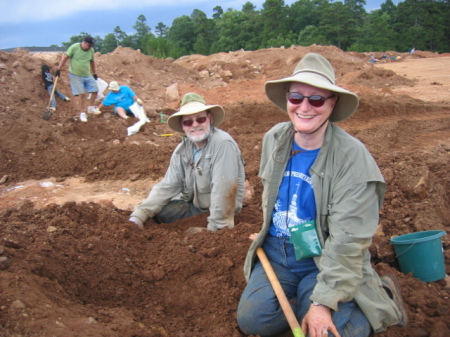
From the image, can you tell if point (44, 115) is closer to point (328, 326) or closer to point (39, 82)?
point (39, 82)

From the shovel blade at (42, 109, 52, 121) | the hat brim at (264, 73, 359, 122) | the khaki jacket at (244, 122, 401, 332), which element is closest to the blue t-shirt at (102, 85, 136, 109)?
the shovel blade at (42, 109, 52, 121)

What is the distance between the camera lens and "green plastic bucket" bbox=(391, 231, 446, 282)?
312cm

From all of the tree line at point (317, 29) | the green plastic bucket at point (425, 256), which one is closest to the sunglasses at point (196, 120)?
the green plastic bucket at point (425, 256)

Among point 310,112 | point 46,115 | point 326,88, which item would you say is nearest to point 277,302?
point 310,112

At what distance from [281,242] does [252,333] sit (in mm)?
597

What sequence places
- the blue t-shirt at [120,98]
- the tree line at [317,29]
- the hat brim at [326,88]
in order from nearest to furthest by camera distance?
the hat brim at [326,88]
the blue t-shirt at [120,98]
the tree line at [317,29]

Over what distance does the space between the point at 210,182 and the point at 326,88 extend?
1966 millimetres

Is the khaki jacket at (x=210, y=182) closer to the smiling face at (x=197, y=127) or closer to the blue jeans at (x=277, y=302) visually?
the smiling face at (x=197, y=127)

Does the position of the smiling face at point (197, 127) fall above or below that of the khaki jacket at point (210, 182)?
above

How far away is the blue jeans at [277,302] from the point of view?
A: 227 cm

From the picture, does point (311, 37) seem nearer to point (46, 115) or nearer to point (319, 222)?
point (46, 115)

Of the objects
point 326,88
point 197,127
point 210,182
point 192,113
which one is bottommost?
point 210,182

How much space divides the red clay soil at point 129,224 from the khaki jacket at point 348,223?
0.33 m

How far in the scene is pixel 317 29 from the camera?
42250 mm
